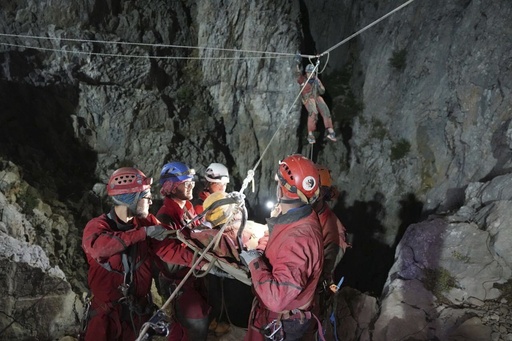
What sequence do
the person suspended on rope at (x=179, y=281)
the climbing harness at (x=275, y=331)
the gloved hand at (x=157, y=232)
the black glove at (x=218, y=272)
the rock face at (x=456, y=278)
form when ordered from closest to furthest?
the climbing harness at (x=275, y=331) → the gloved hand at (x=157, y=232) → the black glove at (x=218, y=272) → the person suspended on rope at (x=179, y=281) → the rock face at (x=456, y=278)

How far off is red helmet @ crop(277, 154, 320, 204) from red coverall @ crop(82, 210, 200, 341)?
133 cm

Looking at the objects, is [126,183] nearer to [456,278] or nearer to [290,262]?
[290,262]

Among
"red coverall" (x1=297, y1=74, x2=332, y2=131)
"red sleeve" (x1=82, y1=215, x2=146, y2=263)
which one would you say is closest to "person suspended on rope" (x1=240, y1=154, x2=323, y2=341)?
"red sleeve" (x1=82, y1=215, x2=146, y2=263)

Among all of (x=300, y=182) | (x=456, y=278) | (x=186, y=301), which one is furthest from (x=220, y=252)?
(x=456, y=278)

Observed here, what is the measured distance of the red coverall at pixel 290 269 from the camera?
7.25ft

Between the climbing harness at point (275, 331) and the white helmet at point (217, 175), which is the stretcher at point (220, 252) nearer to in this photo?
the climbing harness at point (275, 331)

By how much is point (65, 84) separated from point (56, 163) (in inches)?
85.4

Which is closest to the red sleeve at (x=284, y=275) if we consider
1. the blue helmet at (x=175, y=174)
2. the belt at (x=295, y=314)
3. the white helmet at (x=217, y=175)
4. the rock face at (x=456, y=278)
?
the belt at (x=295, y=314)

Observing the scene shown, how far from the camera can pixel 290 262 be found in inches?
89.4

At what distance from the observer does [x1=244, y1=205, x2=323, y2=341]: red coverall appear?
2.21 metres

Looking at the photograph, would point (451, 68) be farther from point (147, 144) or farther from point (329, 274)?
point (147, 144)

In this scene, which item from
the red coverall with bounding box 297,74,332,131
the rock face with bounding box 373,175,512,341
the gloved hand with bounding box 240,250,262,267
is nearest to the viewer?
the gloved hand with bounding box 240,250,262,267

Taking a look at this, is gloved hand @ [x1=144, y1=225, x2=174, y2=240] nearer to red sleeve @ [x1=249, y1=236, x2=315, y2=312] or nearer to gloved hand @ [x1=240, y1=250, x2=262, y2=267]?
gloved hand @ [x1=240, y1=250, x2=262, y2=267]

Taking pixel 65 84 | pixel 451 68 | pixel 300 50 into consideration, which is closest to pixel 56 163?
pixel 65 84
